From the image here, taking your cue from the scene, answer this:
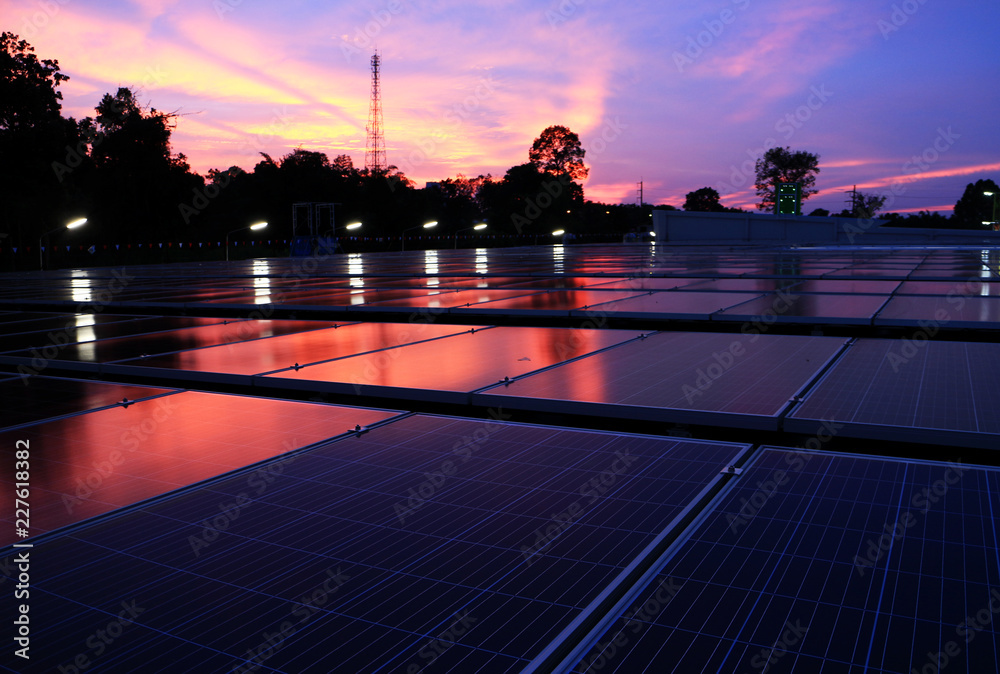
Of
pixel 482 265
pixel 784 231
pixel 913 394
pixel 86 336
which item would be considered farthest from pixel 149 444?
pixel 784 231

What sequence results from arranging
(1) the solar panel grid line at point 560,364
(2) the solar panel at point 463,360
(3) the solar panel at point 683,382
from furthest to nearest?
(2) the solar panel at point 463,360, (1) the solar panel grid line at point 560,364, (3) the solar panel at point 683,382

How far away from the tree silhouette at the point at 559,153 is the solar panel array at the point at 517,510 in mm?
122392

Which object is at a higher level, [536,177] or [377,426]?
[536,177]

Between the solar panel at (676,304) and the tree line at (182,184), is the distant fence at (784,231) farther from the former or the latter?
the solar panel at (676,304)

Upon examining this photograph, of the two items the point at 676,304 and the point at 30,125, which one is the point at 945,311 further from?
the point at 30,125

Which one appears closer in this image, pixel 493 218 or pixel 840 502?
pixel 840 502

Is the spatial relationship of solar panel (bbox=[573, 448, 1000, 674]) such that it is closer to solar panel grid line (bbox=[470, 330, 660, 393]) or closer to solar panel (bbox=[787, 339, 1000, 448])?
solar panel (bbox=[787, 339, 1000, 448])

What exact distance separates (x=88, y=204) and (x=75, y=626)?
3376 inches

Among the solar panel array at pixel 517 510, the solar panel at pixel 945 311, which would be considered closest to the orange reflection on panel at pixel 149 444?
the solar panel array at pixel 517 510

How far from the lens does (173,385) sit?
688 cm

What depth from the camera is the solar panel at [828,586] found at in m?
2.08

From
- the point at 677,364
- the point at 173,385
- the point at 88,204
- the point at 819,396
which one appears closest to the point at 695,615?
the point at 819,396

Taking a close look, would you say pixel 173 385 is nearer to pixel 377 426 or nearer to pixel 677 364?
pixel 377 426

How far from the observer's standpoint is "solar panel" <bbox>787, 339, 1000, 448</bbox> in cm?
448
